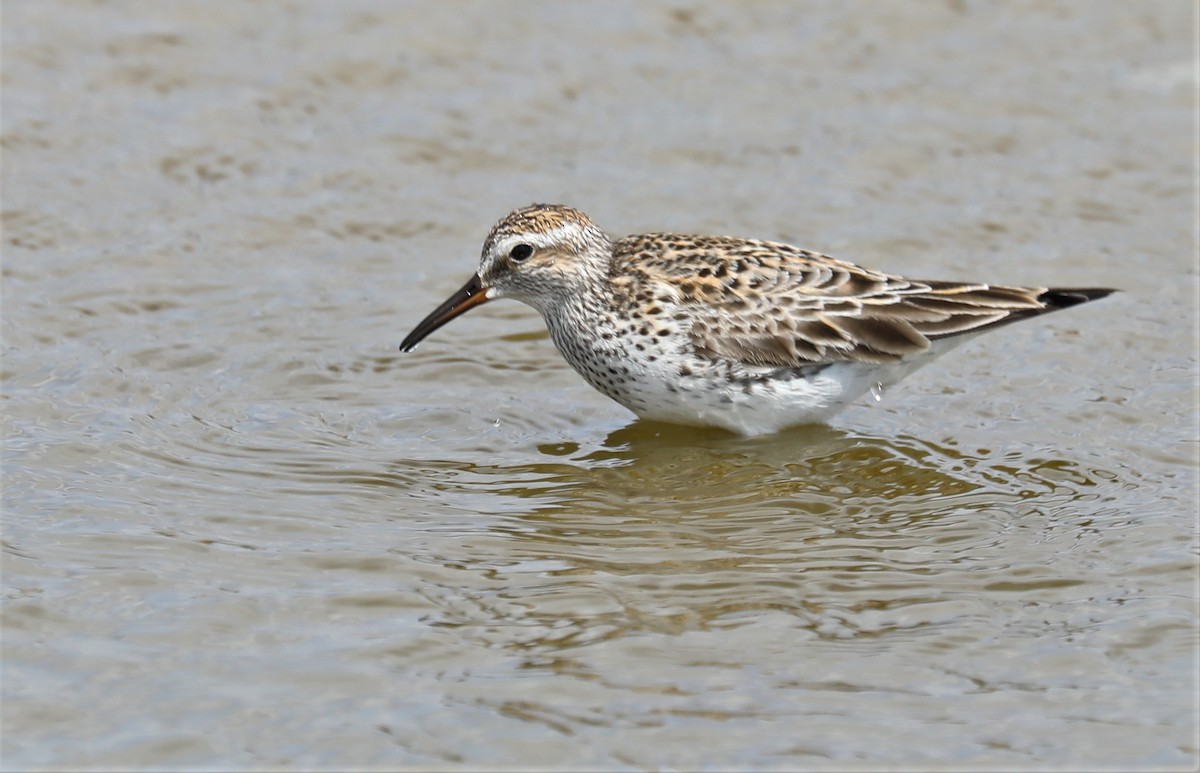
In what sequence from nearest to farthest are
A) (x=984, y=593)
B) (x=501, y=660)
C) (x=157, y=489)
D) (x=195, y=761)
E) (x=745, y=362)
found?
(x=195, y=761) → (x=501, y=660) → (x=984, y=593) → (x=157, y=489) → (x=745, y=362)

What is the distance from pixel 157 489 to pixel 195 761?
108 inches

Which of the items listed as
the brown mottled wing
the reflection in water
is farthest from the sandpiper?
the reflection in water

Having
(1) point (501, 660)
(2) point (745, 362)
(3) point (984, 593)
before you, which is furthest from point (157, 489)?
(3) point (984, 593)

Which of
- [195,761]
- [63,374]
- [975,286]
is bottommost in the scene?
[195,761]

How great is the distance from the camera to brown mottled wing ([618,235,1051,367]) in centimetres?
958

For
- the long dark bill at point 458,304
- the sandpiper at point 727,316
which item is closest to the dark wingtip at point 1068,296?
the sandpiper at point 727,316

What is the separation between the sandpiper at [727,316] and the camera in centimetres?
955

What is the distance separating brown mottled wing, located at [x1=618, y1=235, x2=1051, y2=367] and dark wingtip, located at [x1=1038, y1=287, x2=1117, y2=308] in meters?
0.04

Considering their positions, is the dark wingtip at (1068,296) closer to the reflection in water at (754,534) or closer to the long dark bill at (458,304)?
the reflection in water at (754,534)

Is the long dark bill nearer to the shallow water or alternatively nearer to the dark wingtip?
the shallow water

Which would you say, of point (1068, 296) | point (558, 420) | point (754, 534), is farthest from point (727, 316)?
point (1068, 296)

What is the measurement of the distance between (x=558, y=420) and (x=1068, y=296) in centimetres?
306

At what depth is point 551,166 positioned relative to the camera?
1362cm

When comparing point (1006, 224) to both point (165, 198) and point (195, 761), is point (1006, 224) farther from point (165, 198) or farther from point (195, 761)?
point (195, 761)
